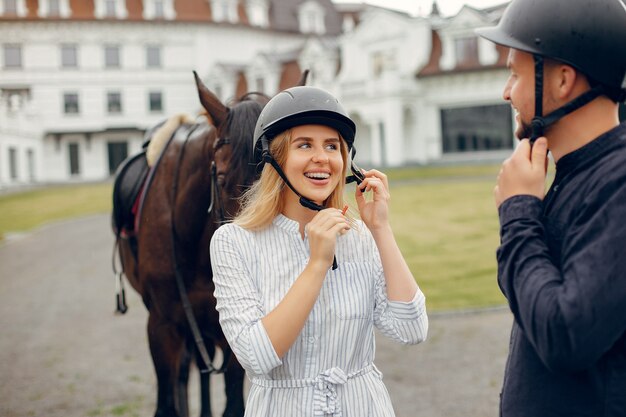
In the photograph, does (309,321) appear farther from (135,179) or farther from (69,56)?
(69,56)

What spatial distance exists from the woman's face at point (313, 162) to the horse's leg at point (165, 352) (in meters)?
2.34

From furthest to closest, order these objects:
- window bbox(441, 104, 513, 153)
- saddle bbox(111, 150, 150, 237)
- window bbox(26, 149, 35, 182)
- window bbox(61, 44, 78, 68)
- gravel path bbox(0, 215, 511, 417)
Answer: window bbox(61, 44, 78, 68)
window bbox(26, 149, 35, 182)
window bbox(441, 104, 513, 153)
gravel path bbox(0, 215, 511, 417)
saddle bbox(111, 150, 150, 237)

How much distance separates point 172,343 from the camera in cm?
442

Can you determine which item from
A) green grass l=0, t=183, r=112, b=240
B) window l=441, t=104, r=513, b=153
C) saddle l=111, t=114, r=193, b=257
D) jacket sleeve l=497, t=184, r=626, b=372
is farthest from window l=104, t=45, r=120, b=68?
jacket sleeve l=497, t=184, r=626, b=372

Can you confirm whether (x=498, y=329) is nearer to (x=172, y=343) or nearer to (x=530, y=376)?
(x=172, y=343)

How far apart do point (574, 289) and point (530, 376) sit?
0.37 meters

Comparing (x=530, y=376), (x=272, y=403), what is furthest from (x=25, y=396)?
(x=530, y=376)

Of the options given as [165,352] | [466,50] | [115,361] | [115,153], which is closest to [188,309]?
[165,352]

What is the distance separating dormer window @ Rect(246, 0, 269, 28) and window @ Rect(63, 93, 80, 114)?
1439cm

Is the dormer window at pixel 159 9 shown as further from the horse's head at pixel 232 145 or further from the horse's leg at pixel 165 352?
the horse's head at pixel 232 145

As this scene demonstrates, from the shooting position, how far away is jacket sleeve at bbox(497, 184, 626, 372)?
1.61 metres

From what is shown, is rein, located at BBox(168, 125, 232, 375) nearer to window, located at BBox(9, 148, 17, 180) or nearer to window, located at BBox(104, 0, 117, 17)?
window, located at BBox(9, 148, 17, 180)

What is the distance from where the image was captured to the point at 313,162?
91.8 inches

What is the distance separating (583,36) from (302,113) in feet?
2.95
